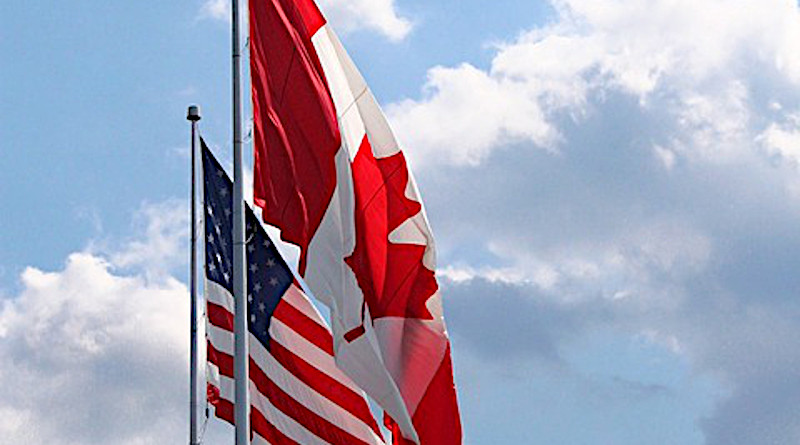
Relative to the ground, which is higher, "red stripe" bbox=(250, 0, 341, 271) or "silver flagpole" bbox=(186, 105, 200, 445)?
Result: "silver flagpole" bbox=(186, 105, 200, 445)

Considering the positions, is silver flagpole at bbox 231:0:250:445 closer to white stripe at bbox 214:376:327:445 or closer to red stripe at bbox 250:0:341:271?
red stripe at bbox 250:0:341:271

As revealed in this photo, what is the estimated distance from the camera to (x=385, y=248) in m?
16.7

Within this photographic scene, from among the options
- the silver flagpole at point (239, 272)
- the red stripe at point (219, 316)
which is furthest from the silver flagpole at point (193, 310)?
the silver flagpole at point (239, 272)

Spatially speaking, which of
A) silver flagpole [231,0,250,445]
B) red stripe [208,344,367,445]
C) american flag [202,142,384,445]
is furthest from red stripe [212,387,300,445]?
silver flagpole [231,0,250,445]

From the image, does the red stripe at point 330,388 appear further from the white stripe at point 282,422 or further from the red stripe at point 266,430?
the red stripe at point 266,430

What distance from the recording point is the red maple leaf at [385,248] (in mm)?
16438

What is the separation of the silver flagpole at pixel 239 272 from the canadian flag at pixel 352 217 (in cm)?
57

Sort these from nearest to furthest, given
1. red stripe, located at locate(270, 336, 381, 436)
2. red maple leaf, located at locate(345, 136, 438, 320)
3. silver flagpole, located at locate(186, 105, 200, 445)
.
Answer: red maple leaf, located at locate(345, 136, 438, 320) < red stripe, located at locate(270, 336, 381, 436) < silver flagpole, located at locate(186, 105, 200, 445)

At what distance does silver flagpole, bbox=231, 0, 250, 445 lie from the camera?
55.5 ft

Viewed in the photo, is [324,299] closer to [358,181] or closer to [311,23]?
[358,181]

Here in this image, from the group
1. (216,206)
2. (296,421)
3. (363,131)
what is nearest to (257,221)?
(216,206)

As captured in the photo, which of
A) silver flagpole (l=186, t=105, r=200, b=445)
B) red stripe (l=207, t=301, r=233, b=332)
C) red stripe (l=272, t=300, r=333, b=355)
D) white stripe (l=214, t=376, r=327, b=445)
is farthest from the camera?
silver flagpole (l=186, t=105, r=200, b=445)

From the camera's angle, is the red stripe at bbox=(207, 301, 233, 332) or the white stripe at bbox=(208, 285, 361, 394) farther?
the red stripe at bbox=(207, 301, 233, 332)

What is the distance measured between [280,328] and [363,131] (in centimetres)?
525
